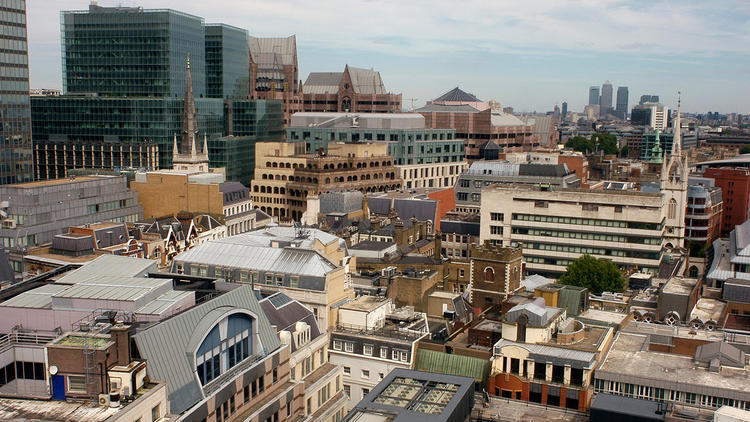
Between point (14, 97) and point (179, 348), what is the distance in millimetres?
125615

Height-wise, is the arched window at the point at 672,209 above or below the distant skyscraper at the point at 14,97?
below

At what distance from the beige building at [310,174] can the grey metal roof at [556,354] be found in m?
101

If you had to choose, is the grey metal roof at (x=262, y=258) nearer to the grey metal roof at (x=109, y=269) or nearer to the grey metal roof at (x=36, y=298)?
the grey metal roof at (x=109, y=269)

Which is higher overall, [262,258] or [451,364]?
[262,258]

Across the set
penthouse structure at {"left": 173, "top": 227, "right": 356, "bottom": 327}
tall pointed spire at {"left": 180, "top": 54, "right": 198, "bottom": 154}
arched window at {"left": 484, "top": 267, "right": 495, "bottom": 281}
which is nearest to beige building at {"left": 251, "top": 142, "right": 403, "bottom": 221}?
tall pointed spire at {"left": 180, "top": 54, "right": 198, "bottom": 154}

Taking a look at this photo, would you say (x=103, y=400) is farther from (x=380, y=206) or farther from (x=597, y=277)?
(x=380, y=206)

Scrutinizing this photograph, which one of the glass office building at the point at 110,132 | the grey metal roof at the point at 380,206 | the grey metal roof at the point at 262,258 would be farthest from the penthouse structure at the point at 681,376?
the glass office building at the point at 110,132

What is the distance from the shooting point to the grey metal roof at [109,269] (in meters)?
57.3

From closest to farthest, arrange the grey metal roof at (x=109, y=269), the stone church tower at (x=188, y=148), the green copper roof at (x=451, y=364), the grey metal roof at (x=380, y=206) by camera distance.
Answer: the grey metal roof at (x=109, y=269) → the green copper roof at (x=451, y=364) → the grey metal roof at (x=380, y=206) → the stone church tower at (x=188, y=148)

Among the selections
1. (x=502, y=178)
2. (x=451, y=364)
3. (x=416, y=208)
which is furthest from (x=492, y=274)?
(x=502, y=178)

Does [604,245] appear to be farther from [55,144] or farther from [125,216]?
[55,144]

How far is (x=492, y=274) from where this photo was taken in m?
95.9

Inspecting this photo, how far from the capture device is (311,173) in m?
174

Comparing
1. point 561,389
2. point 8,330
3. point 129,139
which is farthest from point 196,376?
point 129,139
